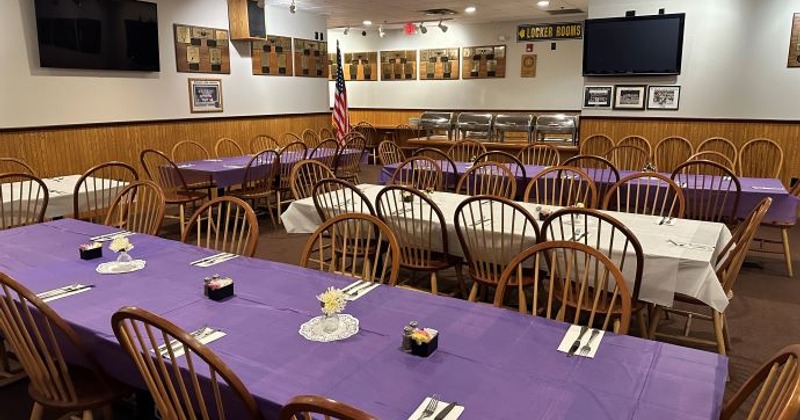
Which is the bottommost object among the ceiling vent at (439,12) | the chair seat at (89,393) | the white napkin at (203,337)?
the chair seat at (89,393)

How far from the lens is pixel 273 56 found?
28.0ft

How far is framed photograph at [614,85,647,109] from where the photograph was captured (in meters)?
6.93

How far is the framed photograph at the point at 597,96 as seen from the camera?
7.10 m

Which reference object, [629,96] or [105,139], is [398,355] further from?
[629,96]

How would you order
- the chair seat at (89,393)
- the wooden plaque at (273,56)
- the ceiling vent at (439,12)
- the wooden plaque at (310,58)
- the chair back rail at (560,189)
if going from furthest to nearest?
the wooden plaque at (310,58) < the ceiling vent at (439,12) < the wooden plaque at (273,56) < the chair back rail at (560,189) < the chair seat at (89,393)

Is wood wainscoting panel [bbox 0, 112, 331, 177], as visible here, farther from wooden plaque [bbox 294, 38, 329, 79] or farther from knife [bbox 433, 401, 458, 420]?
knife [bbox 433, 401, 458, 420]

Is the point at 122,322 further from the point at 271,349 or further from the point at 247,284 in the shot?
the point at 247,284

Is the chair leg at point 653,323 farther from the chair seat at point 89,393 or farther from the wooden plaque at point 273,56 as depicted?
the wooden plaque at point 273,56

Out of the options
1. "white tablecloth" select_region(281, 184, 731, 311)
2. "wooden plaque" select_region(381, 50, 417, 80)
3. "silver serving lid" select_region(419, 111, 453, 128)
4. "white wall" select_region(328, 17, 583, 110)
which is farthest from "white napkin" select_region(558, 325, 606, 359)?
"wooden plaque" select_region(381, 50, 417, 80)

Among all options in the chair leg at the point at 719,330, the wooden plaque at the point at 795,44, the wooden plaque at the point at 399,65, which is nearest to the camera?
the chair leg at the point at 719,330

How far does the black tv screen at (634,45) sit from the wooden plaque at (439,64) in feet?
14.0

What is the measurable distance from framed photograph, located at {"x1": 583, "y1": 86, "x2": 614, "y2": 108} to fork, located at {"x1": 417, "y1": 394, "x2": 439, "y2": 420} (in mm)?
6510

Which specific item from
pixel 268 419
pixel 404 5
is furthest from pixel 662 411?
pixel 404 5

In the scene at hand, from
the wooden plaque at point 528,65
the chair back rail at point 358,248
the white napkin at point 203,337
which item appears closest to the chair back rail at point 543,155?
the chair back rail at point 358,248
